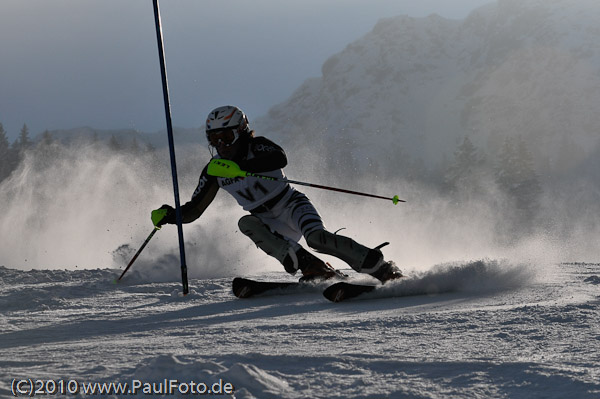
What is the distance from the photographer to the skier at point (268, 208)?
214 inches

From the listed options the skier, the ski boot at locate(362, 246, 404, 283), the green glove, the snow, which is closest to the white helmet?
the skier

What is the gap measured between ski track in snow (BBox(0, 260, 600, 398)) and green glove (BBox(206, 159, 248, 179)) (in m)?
1.09

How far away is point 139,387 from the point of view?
1.98m

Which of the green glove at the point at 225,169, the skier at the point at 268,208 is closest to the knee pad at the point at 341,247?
the skier at the point at 268,208

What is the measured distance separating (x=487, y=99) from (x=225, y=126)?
149791mm

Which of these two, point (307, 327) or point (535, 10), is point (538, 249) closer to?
point (307, 327)

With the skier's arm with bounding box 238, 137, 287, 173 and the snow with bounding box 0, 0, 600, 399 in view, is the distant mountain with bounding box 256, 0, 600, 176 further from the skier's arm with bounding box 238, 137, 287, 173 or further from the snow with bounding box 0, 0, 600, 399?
the skier's arm with bounding box 238, 137, 287, 173

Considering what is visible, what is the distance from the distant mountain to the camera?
11938cm

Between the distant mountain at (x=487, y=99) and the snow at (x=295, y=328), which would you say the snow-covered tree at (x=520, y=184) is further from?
the distant mountain at (x=487, y=99)

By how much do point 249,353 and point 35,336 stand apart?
1.64m

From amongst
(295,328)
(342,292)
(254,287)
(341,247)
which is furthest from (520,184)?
(295,328)

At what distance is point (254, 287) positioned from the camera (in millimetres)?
5410

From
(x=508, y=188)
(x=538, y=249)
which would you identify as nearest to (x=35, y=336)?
A: (x=538, y=249)

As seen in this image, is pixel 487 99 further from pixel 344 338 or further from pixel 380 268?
pixel 344 338
